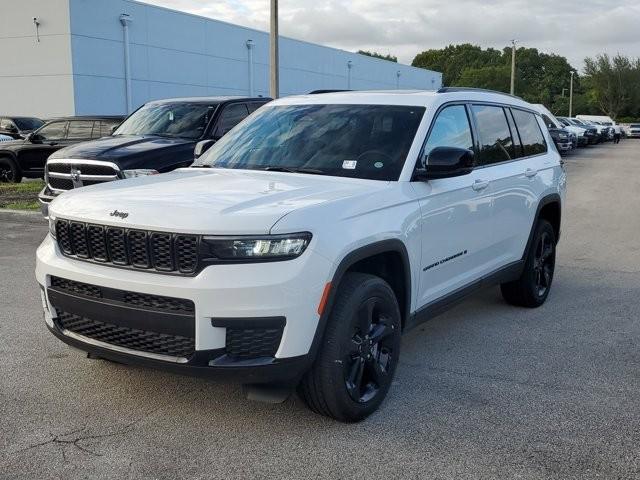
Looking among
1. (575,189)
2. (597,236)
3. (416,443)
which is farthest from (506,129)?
(575,189)

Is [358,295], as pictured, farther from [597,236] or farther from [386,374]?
[597,236]

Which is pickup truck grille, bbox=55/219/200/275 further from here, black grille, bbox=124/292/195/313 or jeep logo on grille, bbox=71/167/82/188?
jeep logo on grille, bbox=71/167/82/188

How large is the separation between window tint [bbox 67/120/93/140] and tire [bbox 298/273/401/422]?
12.0 m

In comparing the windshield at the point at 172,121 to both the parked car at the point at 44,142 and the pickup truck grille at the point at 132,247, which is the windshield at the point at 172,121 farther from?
the pickup truck grille at the point at 132,247

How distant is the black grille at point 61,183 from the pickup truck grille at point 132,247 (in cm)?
576

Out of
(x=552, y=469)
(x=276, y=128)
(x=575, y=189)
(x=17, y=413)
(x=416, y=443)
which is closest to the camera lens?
(x=552, y=469)

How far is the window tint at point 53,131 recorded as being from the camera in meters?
15.4

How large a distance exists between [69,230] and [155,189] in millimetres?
519

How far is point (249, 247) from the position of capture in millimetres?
3504

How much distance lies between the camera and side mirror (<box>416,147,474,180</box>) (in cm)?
449

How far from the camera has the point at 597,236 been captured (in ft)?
35.2

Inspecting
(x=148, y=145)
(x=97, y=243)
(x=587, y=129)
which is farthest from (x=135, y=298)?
(x=587, y=129)

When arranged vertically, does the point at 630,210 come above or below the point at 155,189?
below

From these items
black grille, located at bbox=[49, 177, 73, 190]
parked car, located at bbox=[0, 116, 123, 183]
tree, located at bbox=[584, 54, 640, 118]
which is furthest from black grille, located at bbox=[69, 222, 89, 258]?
tree, located at bbox=[584, 54, 640, 118]
